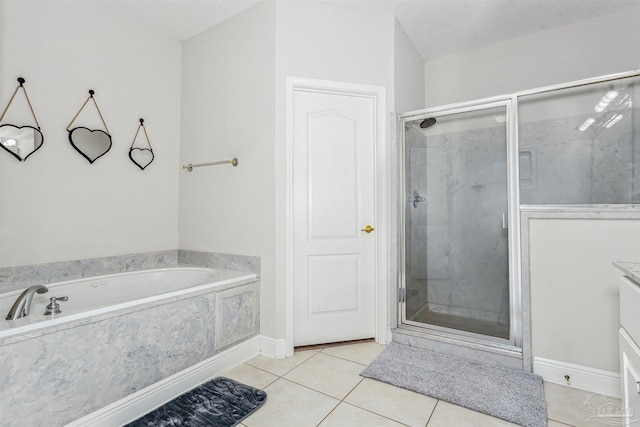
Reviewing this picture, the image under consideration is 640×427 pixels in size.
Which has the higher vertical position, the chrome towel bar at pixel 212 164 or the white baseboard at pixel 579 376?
the chrome towel bar at pixel 212 164

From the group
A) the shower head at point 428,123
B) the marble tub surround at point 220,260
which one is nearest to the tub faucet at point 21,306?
the marble tub surround at point 220,260

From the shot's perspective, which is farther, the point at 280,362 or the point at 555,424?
the point at 280,362

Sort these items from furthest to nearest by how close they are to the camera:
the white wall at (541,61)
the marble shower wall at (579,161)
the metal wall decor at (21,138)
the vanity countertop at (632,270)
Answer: the white wall at (541,61) → the marble shower wall at (579,161) → the metal wall decor at (21,138) → the vanity countertop at (632,270)

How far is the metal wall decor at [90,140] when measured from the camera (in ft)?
7.74

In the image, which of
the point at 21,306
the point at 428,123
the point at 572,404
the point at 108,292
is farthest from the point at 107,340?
the point at 428,123

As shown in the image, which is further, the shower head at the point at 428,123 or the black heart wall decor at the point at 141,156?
the black heart wall decor at the point at 141,156

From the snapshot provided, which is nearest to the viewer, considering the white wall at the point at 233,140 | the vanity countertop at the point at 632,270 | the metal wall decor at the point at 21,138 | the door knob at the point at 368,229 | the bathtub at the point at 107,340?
the vanity countertop at the point at 632,270

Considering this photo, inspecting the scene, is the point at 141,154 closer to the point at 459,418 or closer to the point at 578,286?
the point at 459,418

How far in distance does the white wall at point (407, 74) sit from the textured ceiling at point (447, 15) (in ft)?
0.39

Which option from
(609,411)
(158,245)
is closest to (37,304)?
(158,245)

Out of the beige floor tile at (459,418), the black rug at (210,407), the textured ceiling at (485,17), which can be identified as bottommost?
the beige floor tile at (459,418)

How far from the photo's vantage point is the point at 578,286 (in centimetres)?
190

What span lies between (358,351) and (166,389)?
130 cm

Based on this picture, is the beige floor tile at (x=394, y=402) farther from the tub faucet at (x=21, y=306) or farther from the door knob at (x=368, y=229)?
the tub faucet at (x=21, y=306)
